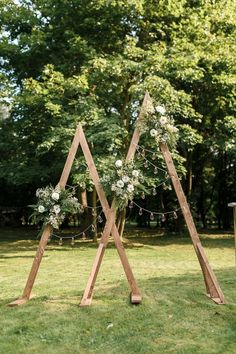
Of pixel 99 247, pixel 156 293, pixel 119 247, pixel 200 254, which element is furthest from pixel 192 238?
pixel 99 247

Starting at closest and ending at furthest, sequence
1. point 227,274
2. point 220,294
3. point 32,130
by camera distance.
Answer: point 220,294, point 227,274, point 32,130

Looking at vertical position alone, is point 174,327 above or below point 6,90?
below

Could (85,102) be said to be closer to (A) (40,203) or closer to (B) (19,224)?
(A) (40,203)

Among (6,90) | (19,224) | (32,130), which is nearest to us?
(6,90)

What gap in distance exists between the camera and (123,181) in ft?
24.8

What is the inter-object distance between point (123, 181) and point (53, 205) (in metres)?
1.32

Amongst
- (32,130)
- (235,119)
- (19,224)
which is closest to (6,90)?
(32,130)

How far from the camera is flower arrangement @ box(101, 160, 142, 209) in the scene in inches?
297

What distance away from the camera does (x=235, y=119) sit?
59.7 feet

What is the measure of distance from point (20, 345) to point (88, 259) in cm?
890

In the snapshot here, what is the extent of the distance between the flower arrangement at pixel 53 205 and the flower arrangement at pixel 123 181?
799mm

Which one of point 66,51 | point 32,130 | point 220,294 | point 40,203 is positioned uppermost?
point 66,51

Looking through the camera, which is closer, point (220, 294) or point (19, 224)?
point (220, 294)

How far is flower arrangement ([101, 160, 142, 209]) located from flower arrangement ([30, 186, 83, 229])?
80 cm
